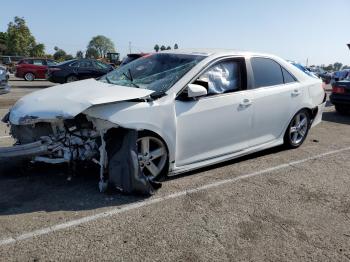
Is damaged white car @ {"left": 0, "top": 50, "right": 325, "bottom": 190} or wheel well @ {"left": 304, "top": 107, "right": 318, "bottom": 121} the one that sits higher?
damaged white car @ {"left": 0, "top": 50, "right": 325, "bottom": 190}

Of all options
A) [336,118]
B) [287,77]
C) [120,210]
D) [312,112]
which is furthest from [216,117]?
[336,118]

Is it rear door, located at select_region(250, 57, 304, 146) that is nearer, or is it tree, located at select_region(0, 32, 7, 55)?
rear door, located at select_region(250, 57, 304, 146)

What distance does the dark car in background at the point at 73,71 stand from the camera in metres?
19.0

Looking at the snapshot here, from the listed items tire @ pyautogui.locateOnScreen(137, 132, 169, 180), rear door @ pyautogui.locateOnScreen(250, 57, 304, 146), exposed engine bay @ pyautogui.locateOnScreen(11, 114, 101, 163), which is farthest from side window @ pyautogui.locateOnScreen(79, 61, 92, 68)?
tire @ pyautogui.locateOnScreen(137, 132, 169, 180)

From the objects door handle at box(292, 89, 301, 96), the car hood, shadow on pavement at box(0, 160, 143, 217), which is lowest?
shadow on pavement at box(0, 160, 143, 217)

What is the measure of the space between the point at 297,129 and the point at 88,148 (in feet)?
12.1

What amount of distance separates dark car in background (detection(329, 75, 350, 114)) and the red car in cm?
1768

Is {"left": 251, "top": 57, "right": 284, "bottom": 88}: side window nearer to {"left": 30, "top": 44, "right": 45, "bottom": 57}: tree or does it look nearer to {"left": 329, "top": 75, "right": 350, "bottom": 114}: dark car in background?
{"left": 329, "top": 75, "right": 350, "bottom": 114}: dark car in background

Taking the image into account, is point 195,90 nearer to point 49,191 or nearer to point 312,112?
point 49,191

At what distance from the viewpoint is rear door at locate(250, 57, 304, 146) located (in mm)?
5656

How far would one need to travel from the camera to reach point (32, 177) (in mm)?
4898

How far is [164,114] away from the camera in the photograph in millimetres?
4516

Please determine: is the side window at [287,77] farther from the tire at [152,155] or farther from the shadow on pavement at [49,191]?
the shadow on pavement at [49,191]

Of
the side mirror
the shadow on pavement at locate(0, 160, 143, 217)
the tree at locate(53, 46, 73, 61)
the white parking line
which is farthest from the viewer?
the tree at locate(53, 46, 73, 61)
